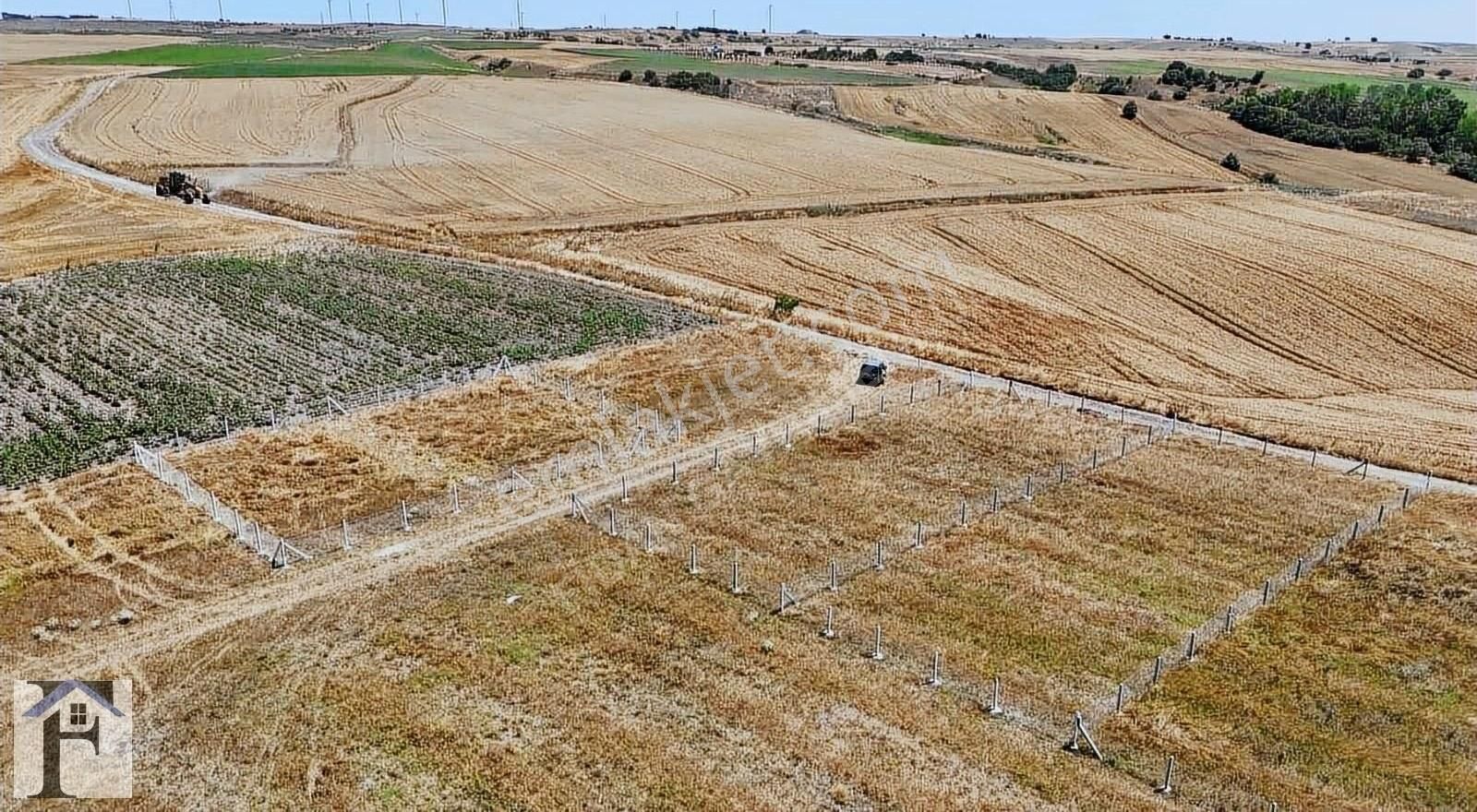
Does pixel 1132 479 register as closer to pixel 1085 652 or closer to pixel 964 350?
pixel 1085 652

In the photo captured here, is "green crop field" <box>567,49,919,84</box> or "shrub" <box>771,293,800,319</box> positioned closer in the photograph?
"shrub" <box>771,293,800,319</box>

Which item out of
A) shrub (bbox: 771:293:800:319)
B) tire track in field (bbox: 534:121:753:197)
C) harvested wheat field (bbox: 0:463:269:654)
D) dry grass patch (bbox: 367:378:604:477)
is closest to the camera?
harvested wheat field (bbox: 0:463:269:654)

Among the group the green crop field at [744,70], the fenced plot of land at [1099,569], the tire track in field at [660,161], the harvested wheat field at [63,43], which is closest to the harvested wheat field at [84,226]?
the tire track in field at [660,161]

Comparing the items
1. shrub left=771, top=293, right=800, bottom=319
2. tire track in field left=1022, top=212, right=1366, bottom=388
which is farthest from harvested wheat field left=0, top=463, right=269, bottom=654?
tire track in field left=1022, top=212, right=1366, bottom=388

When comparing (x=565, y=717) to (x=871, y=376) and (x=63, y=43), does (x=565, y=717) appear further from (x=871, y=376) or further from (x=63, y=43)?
(x=63, y=43)

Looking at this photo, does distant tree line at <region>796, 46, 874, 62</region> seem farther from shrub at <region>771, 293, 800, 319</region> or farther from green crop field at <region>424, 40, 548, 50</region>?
shrub at <region>771, 293, 800, 319</region>

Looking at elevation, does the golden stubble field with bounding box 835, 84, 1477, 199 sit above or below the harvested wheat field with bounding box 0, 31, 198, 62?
below

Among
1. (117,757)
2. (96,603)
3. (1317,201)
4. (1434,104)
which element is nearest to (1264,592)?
(117,757)

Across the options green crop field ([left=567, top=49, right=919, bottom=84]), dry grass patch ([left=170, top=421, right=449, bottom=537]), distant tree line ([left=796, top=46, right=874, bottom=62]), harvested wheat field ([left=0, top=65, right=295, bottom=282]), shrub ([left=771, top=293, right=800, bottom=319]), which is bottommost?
dry grass patch ([left=170, top=421, right=449, bottom=537])
